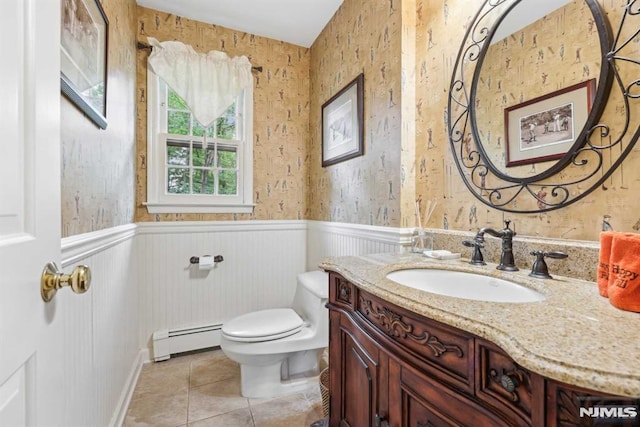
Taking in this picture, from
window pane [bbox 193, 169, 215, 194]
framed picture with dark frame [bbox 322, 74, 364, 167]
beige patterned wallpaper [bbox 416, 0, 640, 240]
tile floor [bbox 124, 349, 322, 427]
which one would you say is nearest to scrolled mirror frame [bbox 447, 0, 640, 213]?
beige patterned wallpaper [bbox 416, 0, 640, 240]

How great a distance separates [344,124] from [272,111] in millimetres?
826

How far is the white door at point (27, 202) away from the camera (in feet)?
Answer: 1.49

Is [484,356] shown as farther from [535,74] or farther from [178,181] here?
[178,181]

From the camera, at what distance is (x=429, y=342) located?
2.39 ft

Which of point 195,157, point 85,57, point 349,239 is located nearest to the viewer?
point 85,57

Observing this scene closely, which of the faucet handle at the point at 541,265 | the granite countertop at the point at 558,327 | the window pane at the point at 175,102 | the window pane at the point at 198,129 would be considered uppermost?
the window pane at the point at 175,102

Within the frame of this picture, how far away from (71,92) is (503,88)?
158cm

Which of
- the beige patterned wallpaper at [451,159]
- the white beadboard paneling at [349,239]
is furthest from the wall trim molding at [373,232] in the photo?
the beige patterned wallpaper at [451,159]

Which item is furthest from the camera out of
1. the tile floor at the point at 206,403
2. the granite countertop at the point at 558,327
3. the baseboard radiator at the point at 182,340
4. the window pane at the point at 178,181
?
the window pane at the point at 178,181

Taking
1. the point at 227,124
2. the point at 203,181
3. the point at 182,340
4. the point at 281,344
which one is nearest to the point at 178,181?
the point at 203,181

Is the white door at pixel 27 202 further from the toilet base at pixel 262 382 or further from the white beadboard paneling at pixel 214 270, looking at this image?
the white beadboard paneling at pixel 214 270

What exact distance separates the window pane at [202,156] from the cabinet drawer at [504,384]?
7.63ft

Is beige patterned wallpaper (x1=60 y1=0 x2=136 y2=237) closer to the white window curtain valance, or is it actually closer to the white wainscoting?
the white wainscoting

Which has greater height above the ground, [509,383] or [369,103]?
[369,103]
